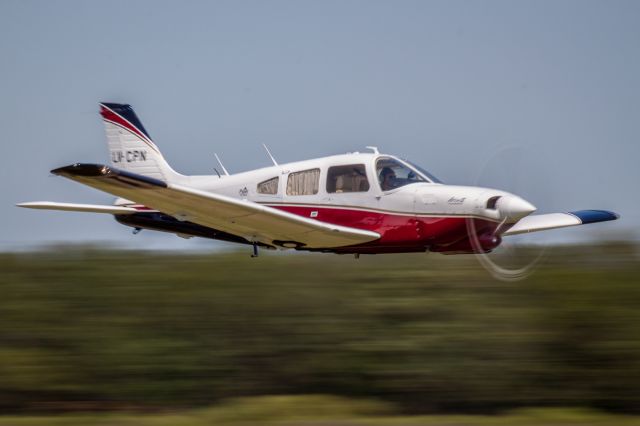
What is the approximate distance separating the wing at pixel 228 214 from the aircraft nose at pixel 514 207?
1786mm

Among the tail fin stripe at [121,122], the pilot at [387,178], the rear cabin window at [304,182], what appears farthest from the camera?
the tail fin stripe at [121,122]

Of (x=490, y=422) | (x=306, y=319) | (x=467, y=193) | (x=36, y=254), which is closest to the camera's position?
(x=490, y=422)

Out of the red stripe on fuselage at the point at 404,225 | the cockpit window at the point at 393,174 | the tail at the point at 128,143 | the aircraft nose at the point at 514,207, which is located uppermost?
the tail at the point at 128,143

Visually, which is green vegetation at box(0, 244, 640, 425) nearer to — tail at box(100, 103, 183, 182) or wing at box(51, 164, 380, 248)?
wing at box(51, 164, 380, 248)

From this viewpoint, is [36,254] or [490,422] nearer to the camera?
[490,422]

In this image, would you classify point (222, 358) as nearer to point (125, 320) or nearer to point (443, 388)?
point (125, 320)

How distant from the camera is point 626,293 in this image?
31.2 ft

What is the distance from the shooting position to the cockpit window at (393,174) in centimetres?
1254

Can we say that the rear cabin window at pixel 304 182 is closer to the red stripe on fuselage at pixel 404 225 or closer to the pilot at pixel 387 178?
the red stripe on fuselage at pixel 404 225

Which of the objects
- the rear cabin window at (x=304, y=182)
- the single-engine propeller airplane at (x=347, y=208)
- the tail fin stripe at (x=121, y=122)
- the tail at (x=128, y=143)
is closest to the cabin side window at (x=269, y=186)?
the single-engine propeller airplane at (x=347, y=208)

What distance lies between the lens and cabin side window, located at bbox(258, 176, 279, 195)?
1334 cm

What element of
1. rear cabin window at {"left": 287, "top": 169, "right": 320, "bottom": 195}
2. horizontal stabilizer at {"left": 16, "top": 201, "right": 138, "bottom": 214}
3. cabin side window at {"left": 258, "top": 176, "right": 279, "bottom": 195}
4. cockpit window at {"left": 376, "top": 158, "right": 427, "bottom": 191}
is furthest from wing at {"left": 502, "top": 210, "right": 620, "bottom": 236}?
horizontal stabilizer at {"left": 16, "top": 201, "right": 138, "bottom": 214}

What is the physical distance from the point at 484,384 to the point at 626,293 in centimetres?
175

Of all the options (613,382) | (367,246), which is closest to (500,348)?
(613,382)
